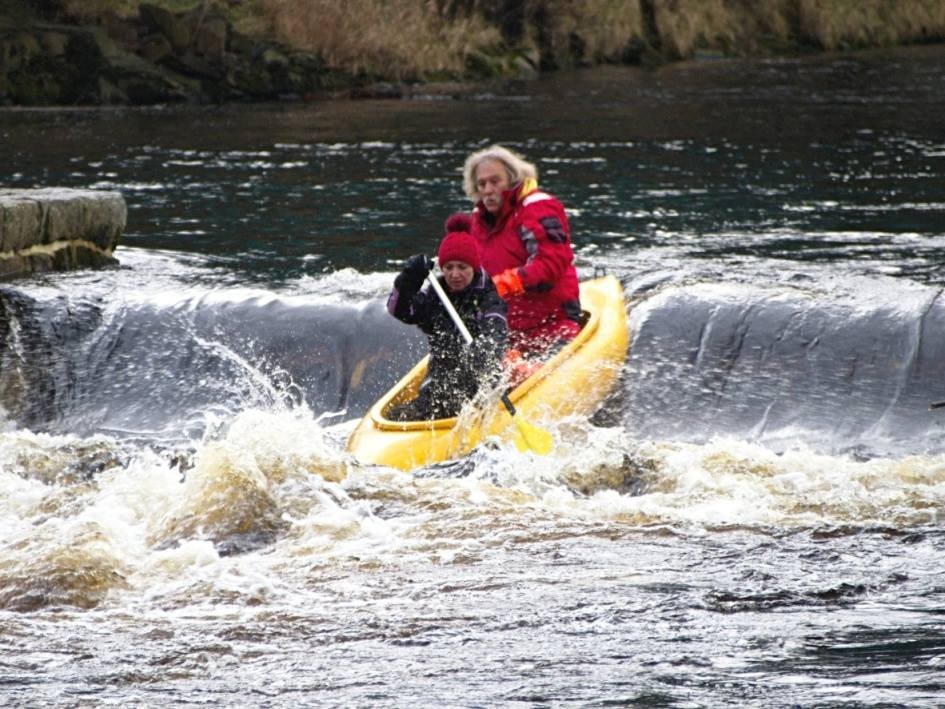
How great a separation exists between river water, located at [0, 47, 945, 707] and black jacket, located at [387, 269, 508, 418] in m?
0.54

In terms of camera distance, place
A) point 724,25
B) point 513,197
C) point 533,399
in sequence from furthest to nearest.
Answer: point 724,25, point 513,197, point 533,399

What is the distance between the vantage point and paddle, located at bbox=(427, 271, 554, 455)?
25.2 feet

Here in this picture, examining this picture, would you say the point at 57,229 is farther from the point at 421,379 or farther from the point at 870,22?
the point at 870,22

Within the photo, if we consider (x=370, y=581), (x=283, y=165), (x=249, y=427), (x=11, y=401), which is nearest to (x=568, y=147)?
(x=283, y=165)

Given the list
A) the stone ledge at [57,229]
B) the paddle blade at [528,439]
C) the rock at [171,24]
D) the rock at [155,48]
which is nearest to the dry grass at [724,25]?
the rock at [171,24]

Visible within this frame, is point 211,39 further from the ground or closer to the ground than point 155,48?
further from the ground

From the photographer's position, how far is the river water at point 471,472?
5086 millimetres

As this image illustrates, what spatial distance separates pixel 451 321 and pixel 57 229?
511cm

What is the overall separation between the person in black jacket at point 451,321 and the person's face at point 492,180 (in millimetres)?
706

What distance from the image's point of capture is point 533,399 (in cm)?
816

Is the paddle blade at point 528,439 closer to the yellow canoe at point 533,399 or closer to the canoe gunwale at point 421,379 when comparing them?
the yellow canoe at point 533,399

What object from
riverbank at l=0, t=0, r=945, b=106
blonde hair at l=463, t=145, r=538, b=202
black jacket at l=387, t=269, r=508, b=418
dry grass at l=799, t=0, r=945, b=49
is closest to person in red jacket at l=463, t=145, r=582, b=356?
blonde hair at l=463, t=145, r=538, b=202

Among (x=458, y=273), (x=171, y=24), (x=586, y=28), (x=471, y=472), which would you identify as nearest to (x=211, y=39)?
(x=171, y=24)

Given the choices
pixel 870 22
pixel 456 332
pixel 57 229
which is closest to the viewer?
pixel 456 332
